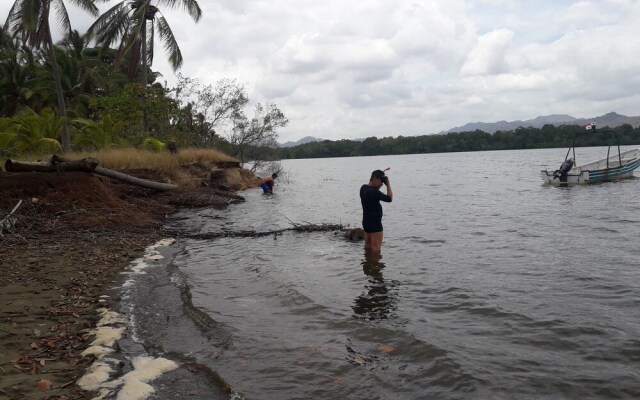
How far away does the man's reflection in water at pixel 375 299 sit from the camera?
21.8 ft

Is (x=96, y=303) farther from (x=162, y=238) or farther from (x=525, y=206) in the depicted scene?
(x=525, y=206)

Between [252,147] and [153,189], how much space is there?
23.8 meters

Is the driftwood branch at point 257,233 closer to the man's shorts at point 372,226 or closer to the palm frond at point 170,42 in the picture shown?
the man's shorts at point 372,226

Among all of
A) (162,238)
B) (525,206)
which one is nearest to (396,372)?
(162,238)

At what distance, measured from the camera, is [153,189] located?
717 inches

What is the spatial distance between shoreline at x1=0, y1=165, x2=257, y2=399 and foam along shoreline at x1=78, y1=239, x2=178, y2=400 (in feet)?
0.29

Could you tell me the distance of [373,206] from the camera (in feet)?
32.9

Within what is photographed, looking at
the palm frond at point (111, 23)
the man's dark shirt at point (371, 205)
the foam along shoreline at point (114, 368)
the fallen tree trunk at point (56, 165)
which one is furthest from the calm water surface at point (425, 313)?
→ the palm frond at point (111, 23)

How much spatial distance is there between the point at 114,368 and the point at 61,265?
13.5ft

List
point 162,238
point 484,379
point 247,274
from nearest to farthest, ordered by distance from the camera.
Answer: point 484,379, point 247,274, point 162,238

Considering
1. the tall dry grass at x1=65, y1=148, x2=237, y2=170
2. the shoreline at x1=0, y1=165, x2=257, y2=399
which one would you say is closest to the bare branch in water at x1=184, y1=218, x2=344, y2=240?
the shoreline at x1=0, y1=165, x2=257, y2=399

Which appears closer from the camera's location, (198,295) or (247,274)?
(198,295)

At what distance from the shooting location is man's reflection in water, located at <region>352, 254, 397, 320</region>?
664cm

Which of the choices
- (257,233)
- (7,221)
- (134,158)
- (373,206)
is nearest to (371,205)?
(373,206)
